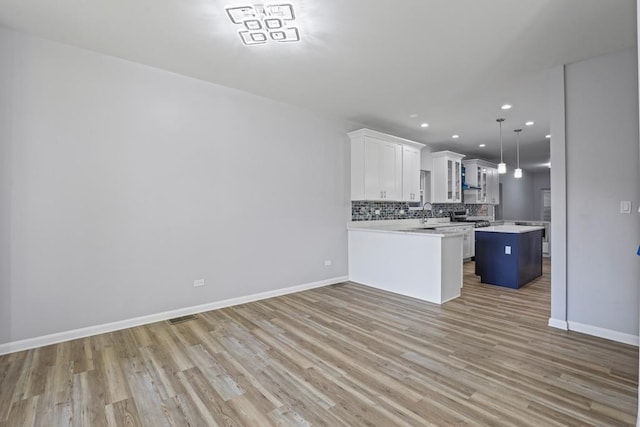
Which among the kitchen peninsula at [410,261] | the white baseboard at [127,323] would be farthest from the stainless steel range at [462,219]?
the white baseboard at [127,323]

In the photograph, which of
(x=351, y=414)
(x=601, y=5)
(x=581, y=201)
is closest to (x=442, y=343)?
(x=351, y=414)

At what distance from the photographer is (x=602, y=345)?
2.73 m

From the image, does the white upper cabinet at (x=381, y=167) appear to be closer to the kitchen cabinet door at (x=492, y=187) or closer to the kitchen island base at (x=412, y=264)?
the kitchen island base at (x=412, y=264)

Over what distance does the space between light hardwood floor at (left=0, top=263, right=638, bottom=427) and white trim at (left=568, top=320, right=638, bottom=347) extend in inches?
5.6

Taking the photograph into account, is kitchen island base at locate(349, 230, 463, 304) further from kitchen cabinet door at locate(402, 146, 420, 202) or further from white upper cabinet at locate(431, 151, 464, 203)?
white upper cabinet at locate(431, 151, 464, 203)

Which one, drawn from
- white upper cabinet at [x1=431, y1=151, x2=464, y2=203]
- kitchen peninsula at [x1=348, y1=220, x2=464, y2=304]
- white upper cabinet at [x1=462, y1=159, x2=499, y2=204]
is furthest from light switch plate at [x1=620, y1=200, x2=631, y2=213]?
white upper cabinet at [x1=462, y1=159, x2=499, y2=204]

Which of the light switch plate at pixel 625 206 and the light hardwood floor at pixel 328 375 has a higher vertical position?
the light switch plate at pixel 625 206

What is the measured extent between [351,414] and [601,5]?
3364 mm

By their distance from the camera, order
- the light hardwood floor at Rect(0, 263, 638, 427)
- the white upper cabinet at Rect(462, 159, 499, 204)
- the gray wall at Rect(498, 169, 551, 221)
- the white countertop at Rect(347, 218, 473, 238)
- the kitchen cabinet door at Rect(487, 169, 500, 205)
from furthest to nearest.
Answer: the gray wall at Rect(498, 169, 551, 221)
the kitchen cabinet door at Rect(487, 169, 500, 205)
the white upper cabinet at Rect(462, 159, 499, 204)
the white countertop at Rect(347, 218, 473, 238)
the light hardwood floor at Rect(0, 263, 638, 427)

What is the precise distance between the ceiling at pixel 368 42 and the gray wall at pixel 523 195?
761 cm

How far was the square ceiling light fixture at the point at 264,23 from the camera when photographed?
89.1 inches

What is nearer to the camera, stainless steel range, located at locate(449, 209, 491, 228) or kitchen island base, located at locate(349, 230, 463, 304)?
kitchen island base, located at locate(349, 230, 463, 304)

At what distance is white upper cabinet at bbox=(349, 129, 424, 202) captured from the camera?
505 centimetres

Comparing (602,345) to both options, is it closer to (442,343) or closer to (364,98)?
(442,343)
